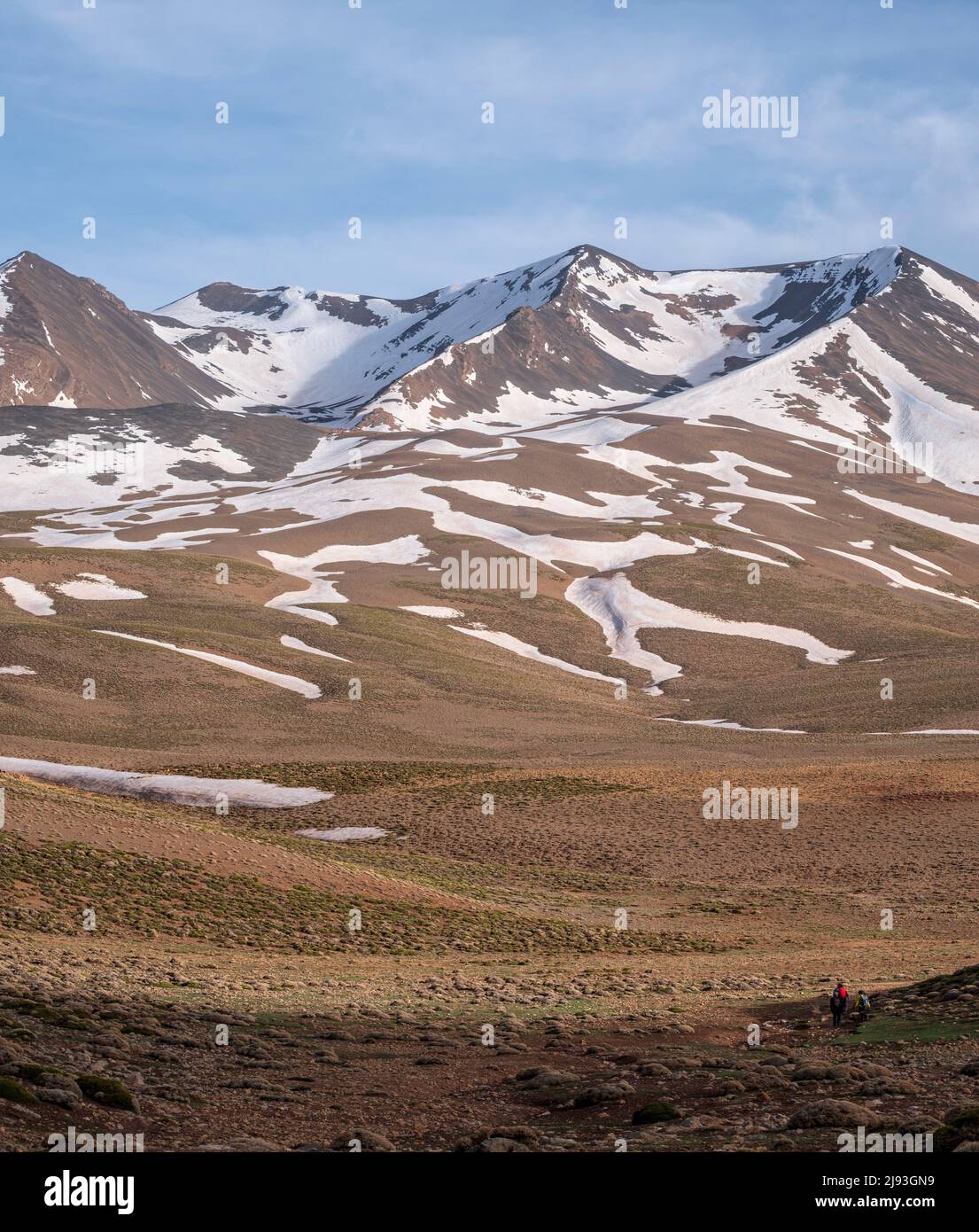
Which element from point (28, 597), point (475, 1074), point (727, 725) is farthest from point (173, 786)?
point (28, 597)

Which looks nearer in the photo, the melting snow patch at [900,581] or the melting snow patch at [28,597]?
the melting snow patch at [28,597]

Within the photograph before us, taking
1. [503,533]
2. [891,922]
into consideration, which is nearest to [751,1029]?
[891,922]

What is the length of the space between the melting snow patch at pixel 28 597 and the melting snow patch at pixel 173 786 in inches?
1696

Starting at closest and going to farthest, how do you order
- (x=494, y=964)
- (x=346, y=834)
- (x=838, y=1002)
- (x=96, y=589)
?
(x=838, y=1002) < (x=494, y=964) < (x=346, y=834) < (x=96, y=589)

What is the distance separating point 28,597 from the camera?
9544 centimetres

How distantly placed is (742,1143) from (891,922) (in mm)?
24449

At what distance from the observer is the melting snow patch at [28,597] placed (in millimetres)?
92312

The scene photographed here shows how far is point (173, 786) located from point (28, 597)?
173ft

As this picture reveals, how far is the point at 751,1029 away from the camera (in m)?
19.5

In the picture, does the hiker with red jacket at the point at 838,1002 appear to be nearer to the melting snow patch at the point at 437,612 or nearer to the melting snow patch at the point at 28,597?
the melting snow patch at the point at 28,597

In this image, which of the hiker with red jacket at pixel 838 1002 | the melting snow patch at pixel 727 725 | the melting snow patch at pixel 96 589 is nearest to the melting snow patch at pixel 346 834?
the hiker with red jacket at pixel 838 1002

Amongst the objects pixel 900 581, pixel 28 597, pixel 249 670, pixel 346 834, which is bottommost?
pixel 346 834

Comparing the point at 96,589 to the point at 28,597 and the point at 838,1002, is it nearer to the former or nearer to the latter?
the point at 28,597

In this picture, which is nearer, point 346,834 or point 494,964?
point 494,964
